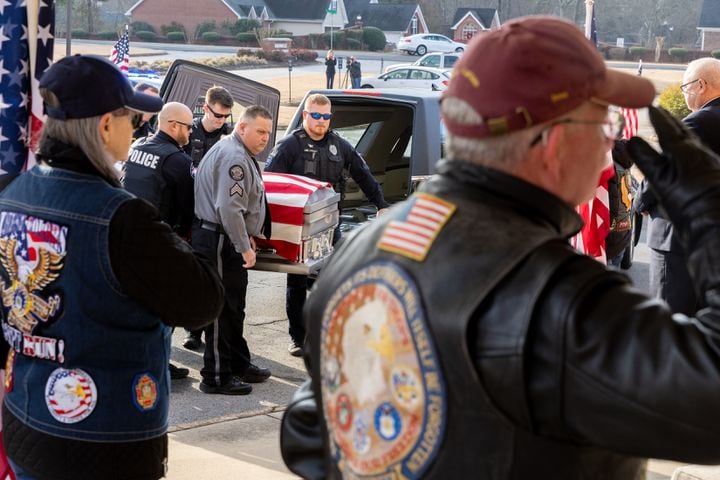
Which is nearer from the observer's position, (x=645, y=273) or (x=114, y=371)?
(x=114, y=371)

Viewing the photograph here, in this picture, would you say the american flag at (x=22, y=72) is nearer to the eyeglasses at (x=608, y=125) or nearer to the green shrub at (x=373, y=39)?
the eyeglasses at (x=608, y=125)

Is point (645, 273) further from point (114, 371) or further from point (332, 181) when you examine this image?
point (114, 371)

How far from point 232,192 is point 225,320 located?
0.90m

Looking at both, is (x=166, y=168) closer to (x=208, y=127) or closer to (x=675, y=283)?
(x=208, y=127)

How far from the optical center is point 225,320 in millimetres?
6730

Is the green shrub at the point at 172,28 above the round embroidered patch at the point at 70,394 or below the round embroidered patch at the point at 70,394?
above

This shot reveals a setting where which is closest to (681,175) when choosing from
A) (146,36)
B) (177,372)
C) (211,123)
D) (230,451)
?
(230,451)

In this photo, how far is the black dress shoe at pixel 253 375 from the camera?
6.86 meters

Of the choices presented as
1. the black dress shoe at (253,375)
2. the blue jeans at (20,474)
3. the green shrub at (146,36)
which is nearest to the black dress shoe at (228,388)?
the black dress shoe at (253,375)

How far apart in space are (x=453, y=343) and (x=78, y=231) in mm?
1499

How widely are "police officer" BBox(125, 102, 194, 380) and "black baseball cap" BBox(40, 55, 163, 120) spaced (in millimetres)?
3618

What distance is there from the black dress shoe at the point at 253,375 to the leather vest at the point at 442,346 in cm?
508

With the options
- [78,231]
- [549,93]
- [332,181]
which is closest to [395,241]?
[549,93]

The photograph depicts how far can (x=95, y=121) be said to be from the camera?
289 centimetres
